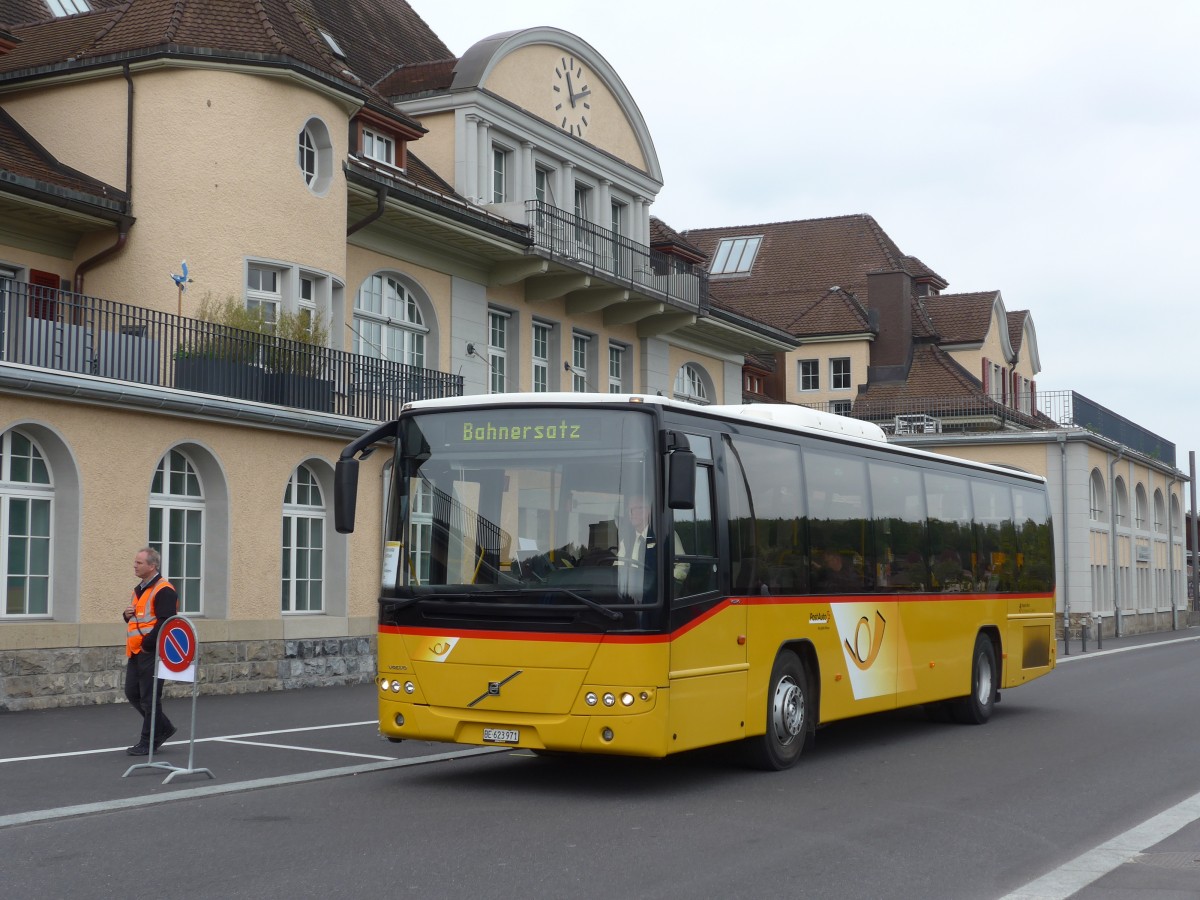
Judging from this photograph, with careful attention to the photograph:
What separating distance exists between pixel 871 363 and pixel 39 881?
54532mm

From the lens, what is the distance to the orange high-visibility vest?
41.8 feet

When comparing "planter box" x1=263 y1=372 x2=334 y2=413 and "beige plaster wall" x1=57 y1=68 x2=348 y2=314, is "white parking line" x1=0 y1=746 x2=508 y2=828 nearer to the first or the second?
"planter box" x1=263 y1=372 x2=334 y2=413

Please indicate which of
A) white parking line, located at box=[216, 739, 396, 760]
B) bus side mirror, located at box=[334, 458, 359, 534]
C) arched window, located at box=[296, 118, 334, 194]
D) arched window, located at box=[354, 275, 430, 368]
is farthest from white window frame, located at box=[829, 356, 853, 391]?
bus side mirror, located at box=[334, 458, 359, 534]

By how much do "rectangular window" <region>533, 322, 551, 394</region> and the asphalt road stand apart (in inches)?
688

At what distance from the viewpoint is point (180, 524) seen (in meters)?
21.1

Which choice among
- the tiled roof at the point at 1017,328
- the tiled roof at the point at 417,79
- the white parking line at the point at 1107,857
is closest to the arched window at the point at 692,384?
the tiled roof at the point at 417,79

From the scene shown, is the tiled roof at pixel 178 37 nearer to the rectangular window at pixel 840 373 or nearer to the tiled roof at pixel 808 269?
the rectangular window at pixel 840 373

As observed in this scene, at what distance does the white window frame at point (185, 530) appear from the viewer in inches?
815

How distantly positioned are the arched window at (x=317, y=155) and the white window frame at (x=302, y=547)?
4.85 meters

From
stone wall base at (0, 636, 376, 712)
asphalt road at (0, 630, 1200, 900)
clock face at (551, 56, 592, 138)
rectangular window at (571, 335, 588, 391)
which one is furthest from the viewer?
rectangular window at (571, 335, 588, 391)

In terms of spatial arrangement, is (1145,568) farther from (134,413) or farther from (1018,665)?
(134,413)

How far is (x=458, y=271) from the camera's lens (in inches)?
1183

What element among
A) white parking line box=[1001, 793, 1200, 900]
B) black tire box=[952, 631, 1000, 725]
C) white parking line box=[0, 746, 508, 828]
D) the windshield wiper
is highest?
the windshield wiper

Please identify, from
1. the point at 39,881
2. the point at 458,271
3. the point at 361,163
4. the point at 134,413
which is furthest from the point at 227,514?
the point at 39,881
